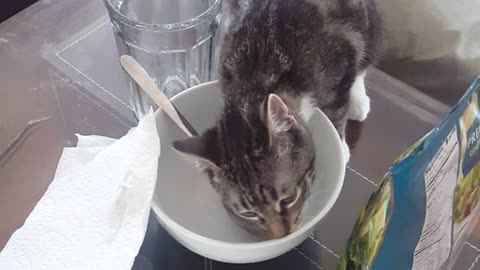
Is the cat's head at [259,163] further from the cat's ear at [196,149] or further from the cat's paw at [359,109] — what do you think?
the cat's paw at [359,109]

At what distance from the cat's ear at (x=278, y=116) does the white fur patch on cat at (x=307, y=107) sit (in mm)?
96

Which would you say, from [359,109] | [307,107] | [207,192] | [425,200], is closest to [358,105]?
[359,109]

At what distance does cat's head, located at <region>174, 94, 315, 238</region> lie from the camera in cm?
70

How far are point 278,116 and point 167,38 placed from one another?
0.87 feet

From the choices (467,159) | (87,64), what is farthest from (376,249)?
(87,64)

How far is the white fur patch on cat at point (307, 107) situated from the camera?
32.0 inches

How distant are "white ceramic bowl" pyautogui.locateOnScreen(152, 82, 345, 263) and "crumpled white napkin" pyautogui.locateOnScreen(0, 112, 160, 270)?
0.03 m

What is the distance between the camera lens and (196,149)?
704 mm

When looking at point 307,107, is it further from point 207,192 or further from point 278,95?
point 207,192

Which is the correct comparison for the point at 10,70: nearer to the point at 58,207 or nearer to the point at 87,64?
the point at 87,64

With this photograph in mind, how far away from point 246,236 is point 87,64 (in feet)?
1.26

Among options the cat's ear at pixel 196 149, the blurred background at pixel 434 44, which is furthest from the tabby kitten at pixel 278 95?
the blurred background at pixel 434 44

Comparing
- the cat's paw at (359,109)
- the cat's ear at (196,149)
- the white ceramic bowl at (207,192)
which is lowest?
the cat's paw at (359,109)

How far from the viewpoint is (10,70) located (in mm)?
984
